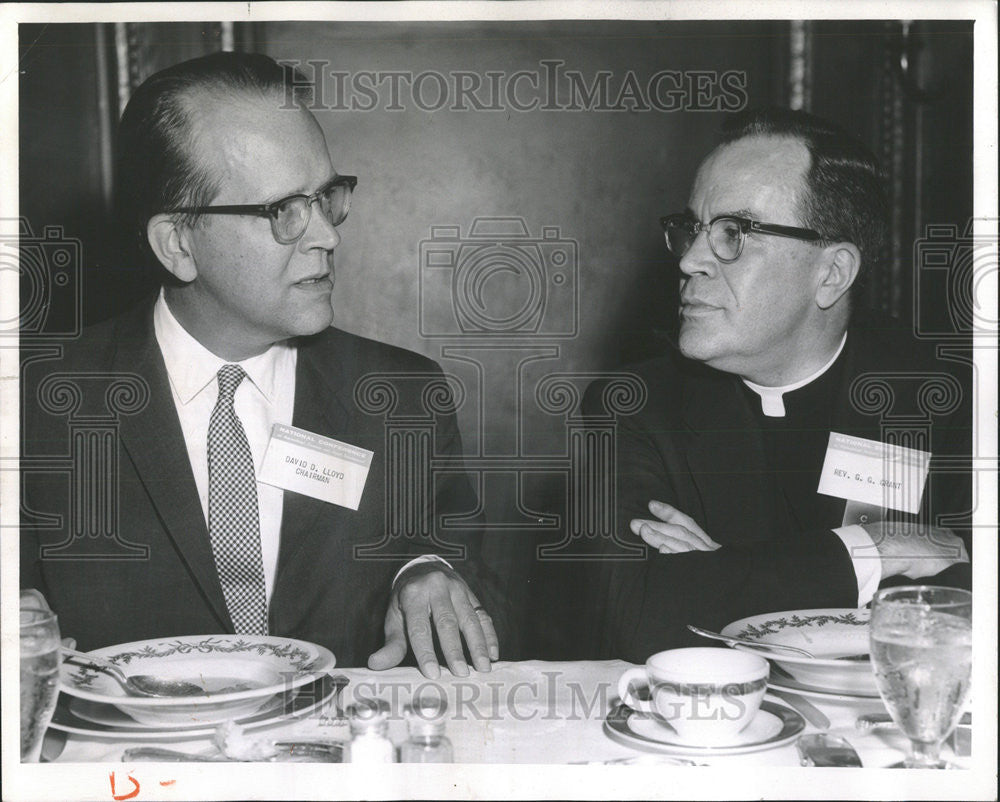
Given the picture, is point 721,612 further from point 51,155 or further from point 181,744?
point 51,155

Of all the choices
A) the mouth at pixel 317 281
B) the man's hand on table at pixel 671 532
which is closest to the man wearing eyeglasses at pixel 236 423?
the mouth at pixel 317 281

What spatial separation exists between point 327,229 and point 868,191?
857 millimetres

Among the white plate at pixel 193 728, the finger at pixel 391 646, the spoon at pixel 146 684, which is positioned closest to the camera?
the white plate at pixel 193 728

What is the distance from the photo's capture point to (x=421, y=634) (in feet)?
5.16

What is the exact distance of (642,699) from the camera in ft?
4.28

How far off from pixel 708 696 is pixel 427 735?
37 cm

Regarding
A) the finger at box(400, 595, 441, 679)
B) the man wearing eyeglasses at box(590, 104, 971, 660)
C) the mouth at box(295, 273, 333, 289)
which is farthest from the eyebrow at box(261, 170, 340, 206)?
the finger at box(400, 595, 441, 679)

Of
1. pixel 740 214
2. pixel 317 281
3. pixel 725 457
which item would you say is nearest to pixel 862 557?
pixel 725 457

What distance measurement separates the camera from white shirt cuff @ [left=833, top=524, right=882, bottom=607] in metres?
1.58

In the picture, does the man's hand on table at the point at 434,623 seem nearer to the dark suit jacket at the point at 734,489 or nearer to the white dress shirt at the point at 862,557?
the dark suit jacket at the point at 734,489

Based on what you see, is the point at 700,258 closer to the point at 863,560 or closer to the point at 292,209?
the point at 863,560

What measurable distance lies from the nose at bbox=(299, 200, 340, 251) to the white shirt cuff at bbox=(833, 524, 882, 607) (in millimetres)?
903

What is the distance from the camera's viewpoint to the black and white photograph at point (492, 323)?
1.61m

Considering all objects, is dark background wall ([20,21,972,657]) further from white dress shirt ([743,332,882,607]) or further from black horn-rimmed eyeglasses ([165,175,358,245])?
white dress shirt ([743,332,882,607])
